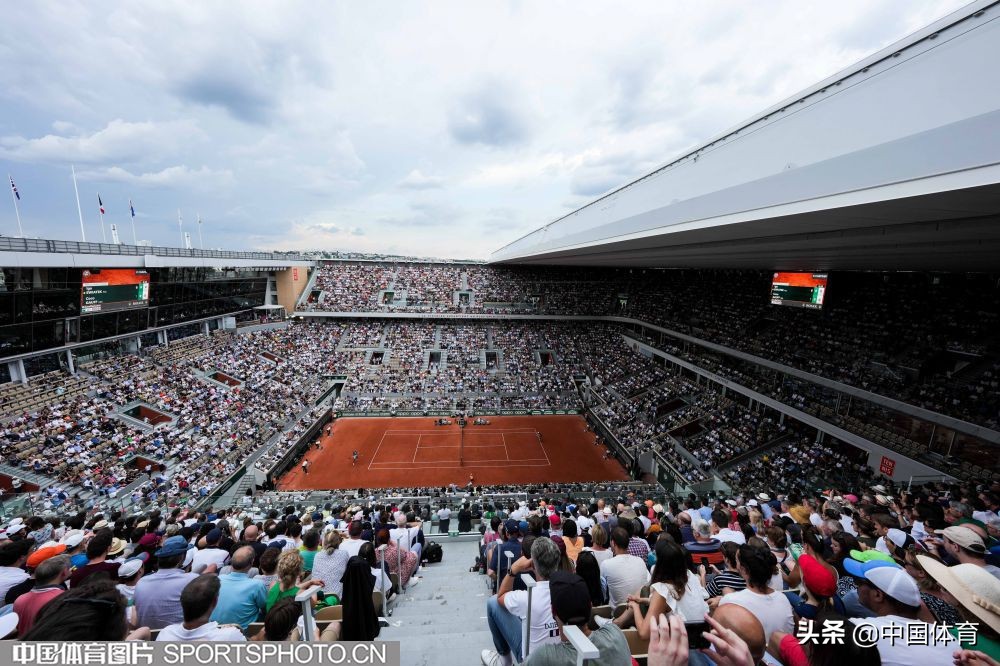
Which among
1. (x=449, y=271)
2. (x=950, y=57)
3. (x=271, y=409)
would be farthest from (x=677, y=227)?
(x=449, y=271)

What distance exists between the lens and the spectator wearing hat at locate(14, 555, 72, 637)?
10.4ft

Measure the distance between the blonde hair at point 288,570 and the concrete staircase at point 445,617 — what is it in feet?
4.87

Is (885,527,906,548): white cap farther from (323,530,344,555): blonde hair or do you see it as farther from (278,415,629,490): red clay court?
(278,415,629,490): red clay court

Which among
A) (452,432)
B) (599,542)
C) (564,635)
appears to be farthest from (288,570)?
(452,432)

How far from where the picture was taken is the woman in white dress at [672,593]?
238 cm

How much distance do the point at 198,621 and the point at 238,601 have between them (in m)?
1.19

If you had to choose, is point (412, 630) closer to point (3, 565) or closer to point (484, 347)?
point (3, 565)

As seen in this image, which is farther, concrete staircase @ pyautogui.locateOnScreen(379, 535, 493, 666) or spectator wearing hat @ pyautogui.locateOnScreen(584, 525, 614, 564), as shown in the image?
spectator wearing hat @ pyautogui.locateOnScreen(584, 525, 614, 564)

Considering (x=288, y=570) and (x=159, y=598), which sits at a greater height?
(x=288, y=570)

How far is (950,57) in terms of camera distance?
6.96m

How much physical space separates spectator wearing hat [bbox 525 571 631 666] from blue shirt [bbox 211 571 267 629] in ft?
9.55

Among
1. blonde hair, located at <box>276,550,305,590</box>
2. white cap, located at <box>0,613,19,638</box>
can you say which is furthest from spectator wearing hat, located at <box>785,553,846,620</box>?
white cap, located at <box>0,613,19,638</box>

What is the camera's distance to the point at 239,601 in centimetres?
357

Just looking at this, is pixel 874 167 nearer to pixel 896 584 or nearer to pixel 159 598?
pixel 896 584
